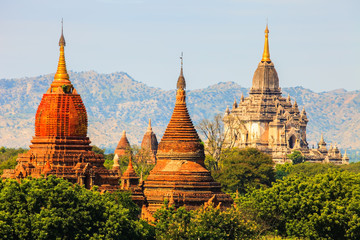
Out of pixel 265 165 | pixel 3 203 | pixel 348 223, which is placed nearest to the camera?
pixel 3 203

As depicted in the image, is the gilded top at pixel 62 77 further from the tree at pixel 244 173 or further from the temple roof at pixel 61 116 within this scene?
the tree at pixel 244 173

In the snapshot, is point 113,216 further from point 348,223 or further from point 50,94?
point 50,94

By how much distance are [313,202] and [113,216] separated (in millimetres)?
15468

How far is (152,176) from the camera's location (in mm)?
76438

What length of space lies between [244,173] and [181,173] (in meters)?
30.6

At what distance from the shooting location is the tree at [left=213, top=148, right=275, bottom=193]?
104 meters

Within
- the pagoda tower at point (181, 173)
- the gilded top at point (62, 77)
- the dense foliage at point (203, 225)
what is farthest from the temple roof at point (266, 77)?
the dense foliage at point (203, 225)

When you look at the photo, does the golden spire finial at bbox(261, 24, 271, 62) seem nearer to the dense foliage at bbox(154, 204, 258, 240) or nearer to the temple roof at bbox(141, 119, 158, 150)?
the temple roof at bbox(141, 119, 158, 150)

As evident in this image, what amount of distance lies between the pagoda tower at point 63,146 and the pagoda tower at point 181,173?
305 centimetres

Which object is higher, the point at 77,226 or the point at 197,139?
the point at 197,139

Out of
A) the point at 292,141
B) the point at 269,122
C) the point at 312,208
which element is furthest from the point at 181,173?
the point at 292,141

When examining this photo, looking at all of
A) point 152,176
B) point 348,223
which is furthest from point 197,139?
point 348,223

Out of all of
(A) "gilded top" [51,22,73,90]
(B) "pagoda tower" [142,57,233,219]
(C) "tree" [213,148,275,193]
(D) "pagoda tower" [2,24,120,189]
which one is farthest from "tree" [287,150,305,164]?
(D) "pagoda tower" [2,24,120,189]

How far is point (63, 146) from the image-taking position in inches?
2906
